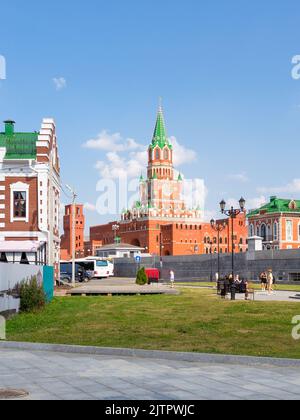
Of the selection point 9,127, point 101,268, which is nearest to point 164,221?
point 101,268

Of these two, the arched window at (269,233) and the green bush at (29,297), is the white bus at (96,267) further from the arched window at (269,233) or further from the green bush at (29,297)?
the green bush at (29,297)

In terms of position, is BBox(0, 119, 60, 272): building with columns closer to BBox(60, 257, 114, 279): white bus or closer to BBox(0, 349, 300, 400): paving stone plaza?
BBox(0, 349, 300, 400): paving stone plaza

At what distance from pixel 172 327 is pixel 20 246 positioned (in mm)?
22026

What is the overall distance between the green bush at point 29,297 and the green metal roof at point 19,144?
1868cm

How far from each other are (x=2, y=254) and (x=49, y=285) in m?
10.2

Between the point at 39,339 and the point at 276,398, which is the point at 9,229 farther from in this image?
the point at 276,398

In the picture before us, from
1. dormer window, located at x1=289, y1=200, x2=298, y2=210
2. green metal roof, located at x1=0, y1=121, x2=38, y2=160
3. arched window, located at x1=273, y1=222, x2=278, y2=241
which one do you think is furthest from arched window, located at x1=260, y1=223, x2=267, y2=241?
green metal roof, located at x1=0, y1=121, x2=38, y2=160

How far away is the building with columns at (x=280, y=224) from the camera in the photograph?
350 feet

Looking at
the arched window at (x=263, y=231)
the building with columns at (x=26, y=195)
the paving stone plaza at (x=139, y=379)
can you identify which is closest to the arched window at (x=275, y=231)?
the arched window at (x=263, y=231)

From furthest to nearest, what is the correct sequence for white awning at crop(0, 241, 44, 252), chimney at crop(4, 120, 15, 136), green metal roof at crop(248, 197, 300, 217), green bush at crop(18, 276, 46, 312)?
green metal roof at crop(248, 197, 300, 217) < chimney at crop(4, 120, 15, 136) < white awning at crop(0, 241, 44, 252) < green bush at crop(18, 276, 46, 312)

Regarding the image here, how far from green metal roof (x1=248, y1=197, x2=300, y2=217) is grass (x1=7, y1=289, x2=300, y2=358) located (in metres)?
84.7

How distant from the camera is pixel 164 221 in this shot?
504 ft

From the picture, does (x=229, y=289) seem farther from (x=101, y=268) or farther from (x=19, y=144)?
(x=101, y=268)

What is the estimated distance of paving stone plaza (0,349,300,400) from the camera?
9.50 meters
